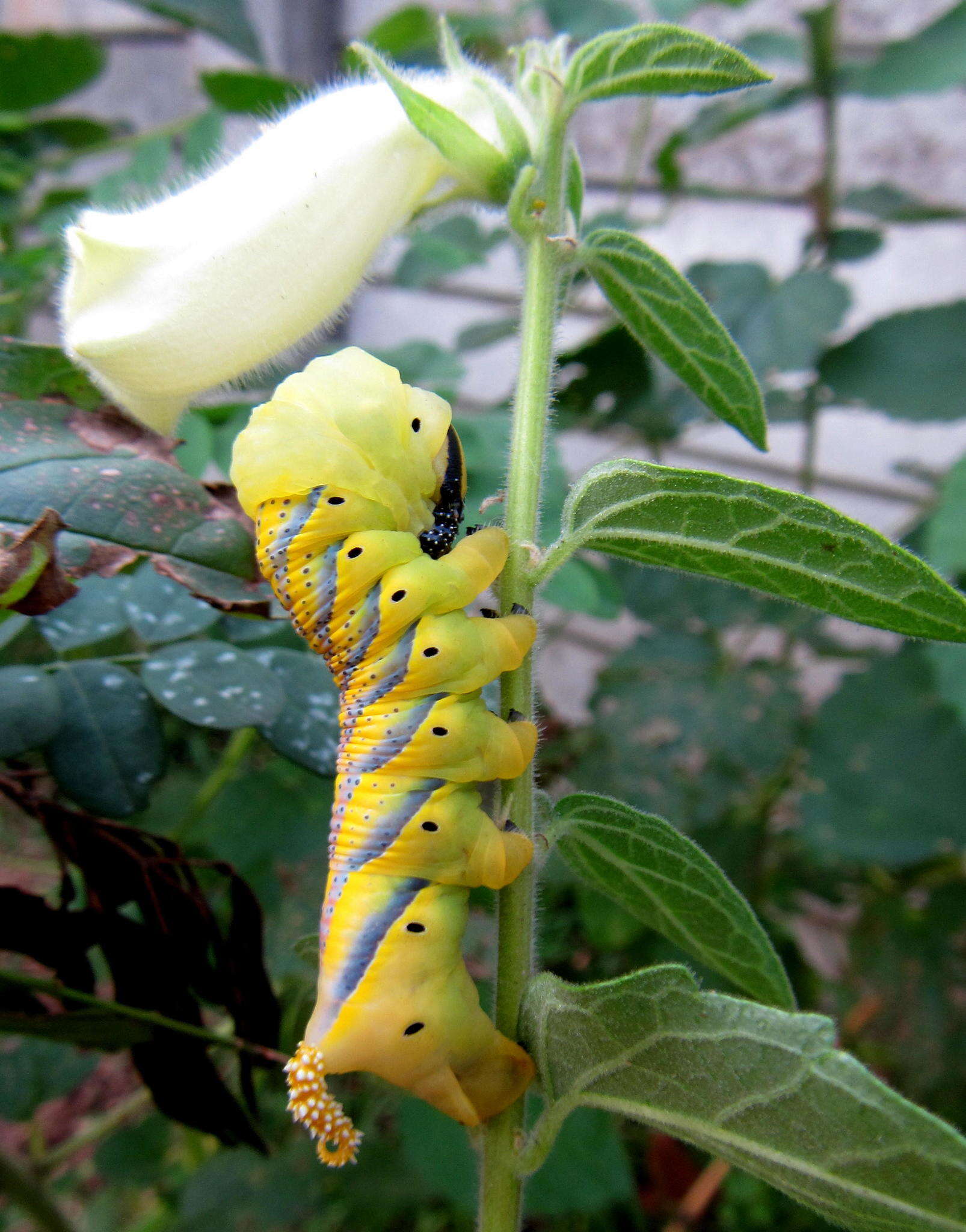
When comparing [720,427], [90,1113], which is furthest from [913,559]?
[90,1113]

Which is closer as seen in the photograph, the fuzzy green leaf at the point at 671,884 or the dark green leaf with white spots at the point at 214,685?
the fuzzy green leaf at the point at 671,884

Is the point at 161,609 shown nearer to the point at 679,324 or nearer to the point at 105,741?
the point at 105,741

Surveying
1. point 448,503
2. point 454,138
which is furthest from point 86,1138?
point 454,138

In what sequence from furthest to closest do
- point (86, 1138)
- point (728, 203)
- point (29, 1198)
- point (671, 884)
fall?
point (728, 203), point (86, 1138), point (29, 1198), point (671, 884)

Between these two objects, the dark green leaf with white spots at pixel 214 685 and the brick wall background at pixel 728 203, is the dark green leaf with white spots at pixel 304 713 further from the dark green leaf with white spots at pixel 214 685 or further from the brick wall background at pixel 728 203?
the brick wall background at pixel 728 203

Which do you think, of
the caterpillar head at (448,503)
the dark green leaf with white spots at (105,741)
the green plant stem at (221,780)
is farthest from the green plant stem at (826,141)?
the dark green leaf with white spots at (105,741)

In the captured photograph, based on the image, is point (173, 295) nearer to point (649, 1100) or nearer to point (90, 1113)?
point (649, 1100)

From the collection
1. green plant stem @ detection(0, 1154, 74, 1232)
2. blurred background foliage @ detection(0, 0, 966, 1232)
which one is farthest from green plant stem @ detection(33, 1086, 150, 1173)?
green plant stem @ detection(0, 1154, 74, 1232)
